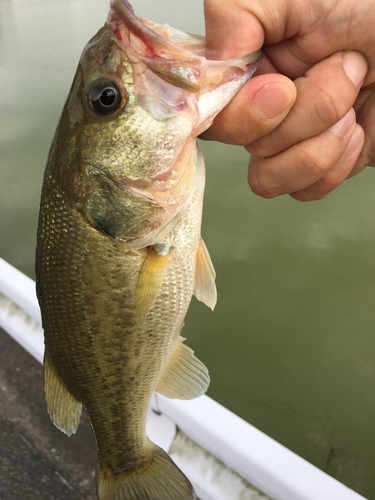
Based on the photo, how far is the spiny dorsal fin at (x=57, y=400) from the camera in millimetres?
1240

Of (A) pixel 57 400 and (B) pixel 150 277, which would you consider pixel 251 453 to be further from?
(B) pixel 150 277

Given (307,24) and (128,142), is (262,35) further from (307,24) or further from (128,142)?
(128,142)

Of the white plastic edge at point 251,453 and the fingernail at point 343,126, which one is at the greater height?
the fingernail at point 343,126

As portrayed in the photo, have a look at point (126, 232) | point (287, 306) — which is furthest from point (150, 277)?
point (287, 306)

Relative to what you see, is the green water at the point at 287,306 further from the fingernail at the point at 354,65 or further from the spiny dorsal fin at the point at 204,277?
the fingernail at the point at 354,65

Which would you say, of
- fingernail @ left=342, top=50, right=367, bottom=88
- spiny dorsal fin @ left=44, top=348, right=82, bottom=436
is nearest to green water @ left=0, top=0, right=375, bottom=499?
spiny dorsal fin @ left=44, top=348, right=82, bottom=436

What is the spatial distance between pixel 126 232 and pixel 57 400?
61 cm

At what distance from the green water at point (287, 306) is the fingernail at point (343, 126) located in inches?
66.6

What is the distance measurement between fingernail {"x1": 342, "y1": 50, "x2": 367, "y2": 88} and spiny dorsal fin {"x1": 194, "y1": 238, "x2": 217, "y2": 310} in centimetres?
56

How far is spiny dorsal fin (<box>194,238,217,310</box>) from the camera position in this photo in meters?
1.16

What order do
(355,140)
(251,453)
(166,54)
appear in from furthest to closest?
(251,453) < (355,140) < (166,54)

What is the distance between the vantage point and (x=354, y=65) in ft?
3.33

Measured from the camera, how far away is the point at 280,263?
124 inches

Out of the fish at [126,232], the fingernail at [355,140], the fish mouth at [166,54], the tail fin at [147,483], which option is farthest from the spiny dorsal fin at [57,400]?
the fingernail at [355,140]
